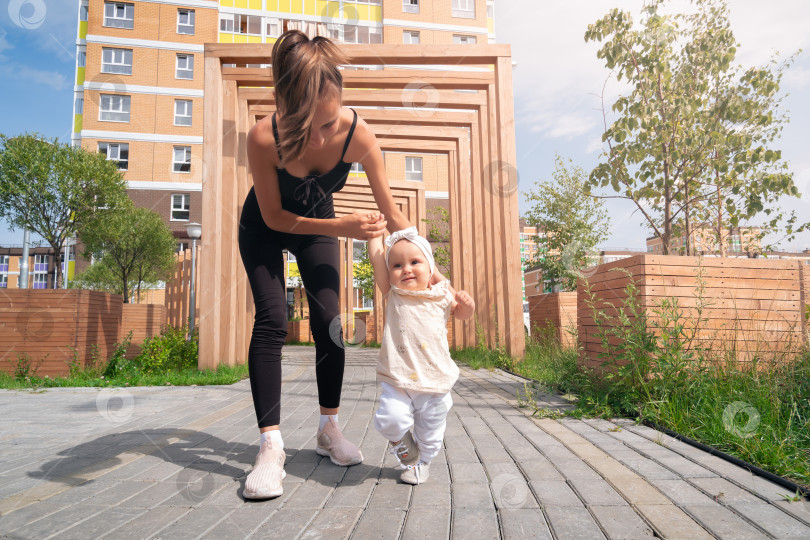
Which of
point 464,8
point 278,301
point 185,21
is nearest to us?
point 278,301

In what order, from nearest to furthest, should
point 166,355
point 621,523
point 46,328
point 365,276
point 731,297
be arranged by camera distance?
point 621,523, point 731,297, point 166,355, point 46,328, point 365,276

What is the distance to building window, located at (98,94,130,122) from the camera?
25.2 m

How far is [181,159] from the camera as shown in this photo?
25969mm

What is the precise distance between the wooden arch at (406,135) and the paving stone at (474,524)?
483 cm

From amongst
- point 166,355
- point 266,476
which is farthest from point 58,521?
point 166,355

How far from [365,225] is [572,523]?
1.22 m

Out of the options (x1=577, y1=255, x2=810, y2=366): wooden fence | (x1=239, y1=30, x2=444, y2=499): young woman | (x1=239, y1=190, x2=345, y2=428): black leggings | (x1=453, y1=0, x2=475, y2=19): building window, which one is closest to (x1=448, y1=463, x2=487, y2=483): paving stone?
(x1=239, y1=30, x2=444, y2=499): young woman

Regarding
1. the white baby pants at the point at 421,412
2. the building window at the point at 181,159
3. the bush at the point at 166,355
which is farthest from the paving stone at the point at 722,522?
the building window at the point at 181,159

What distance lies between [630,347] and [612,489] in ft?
5.06

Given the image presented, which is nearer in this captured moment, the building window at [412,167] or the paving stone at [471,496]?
the paving stone at [471,496]

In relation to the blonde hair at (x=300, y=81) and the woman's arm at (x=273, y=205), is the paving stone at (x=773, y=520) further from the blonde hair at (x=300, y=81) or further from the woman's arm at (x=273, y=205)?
the blonde hair at (x=300, y=81)

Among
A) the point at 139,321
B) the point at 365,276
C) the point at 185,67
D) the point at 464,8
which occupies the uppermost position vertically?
A: the point at 464,8

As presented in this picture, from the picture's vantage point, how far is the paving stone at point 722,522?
149cm

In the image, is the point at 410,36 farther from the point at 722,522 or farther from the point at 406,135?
the point at 722,522
